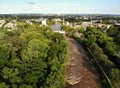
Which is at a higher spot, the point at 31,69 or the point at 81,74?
the point at 31,69

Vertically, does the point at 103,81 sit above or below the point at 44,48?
below

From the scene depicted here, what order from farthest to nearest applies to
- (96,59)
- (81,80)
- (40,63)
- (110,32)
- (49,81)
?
1. (110,32)
2. (96,59)
3. (81,80)
4. (40,63)
5. (49,81)

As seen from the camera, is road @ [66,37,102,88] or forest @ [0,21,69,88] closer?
forest @ [0,21,69,88]

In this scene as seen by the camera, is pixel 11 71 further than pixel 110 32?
No

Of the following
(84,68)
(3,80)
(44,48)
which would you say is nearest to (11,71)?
(3,80)

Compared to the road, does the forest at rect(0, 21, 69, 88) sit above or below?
above

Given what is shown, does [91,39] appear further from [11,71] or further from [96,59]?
[11,71]

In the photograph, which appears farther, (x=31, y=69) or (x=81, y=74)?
(x=81, y=74)

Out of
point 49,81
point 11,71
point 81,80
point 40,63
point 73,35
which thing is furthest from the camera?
point 73,35

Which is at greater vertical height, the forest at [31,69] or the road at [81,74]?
the forest at [31,69]

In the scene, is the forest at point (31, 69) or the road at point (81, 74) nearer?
the forest at point (31, 69)
